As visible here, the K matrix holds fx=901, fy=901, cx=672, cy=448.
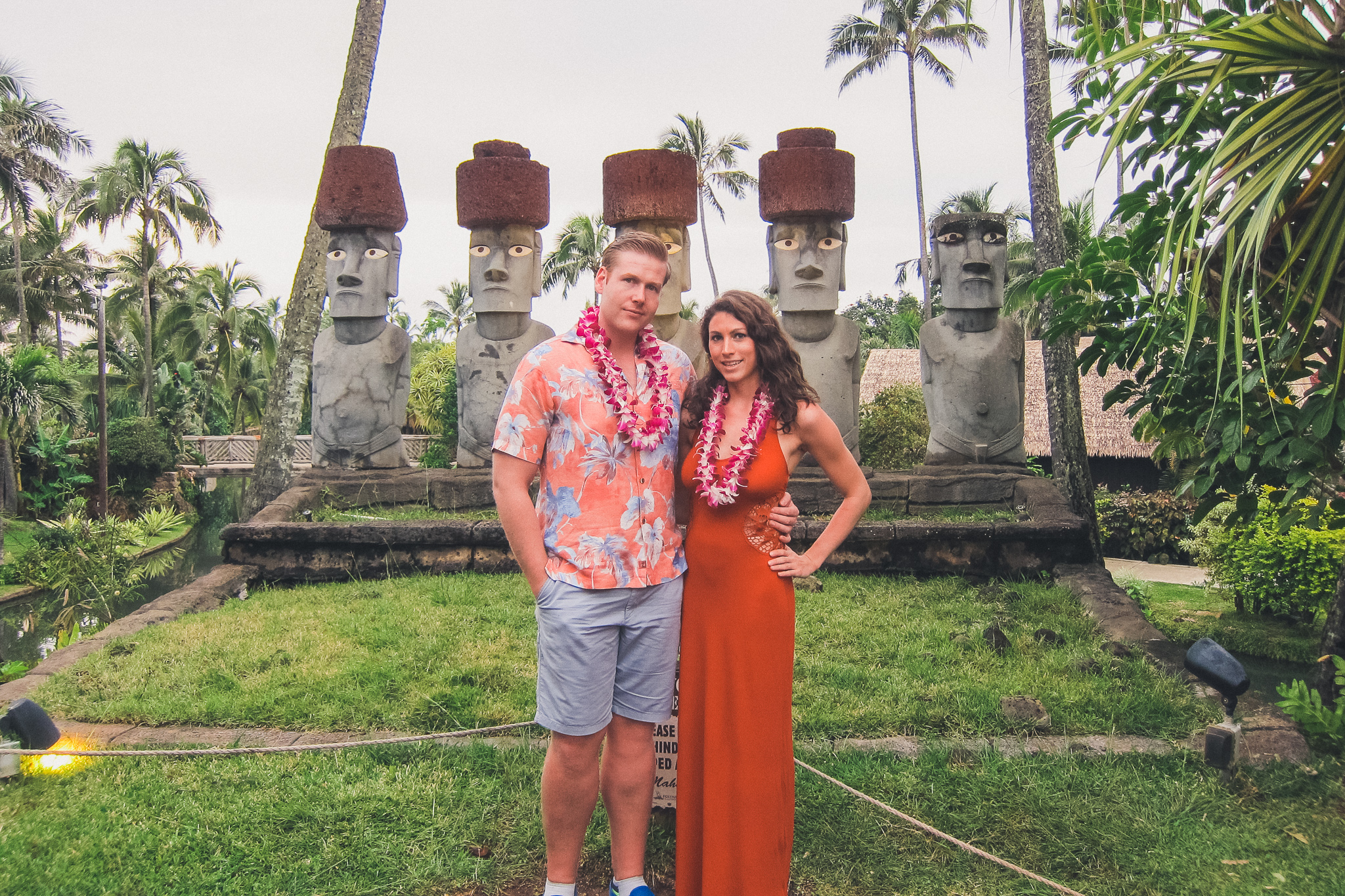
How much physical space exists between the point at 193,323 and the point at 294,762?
2702 centimetres

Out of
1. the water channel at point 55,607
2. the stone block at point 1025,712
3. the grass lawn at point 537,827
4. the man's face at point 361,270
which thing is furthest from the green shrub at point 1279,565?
the water channel at point 55,607

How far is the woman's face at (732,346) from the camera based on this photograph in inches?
95.5

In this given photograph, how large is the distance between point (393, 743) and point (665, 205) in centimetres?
519

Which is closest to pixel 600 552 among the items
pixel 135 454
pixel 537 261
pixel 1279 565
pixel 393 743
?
pixel 393 743

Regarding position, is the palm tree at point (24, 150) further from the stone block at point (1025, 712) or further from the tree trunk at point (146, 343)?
the stone block at point (1025, 712)

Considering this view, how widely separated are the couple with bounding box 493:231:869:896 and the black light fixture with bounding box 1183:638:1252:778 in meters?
1.62

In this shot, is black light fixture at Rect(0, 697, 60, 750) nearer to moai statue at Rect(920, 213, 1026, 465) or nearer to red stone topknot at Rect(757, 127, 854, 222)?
red stone topknot at Rect(757, 127, 854, 222)

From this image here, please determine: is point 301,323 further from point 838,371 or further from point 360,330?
point 838,371

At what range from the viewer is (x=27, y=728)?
3027 mm

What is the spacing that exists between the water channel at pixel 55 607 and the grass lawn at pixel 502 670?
8.93 ft

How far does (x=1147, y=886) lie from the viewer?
99.1 inches

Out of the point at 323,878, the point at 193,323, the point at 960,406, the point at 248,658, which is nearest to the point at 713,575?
the point at 323,878

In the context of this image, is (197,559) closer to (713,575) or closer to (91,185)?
(91,185)

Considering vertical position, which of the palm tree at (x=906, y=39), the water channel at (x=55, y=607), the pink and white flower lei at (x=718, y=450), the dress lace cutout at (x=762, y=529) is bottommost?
the water channel at (x=55, y=607)
